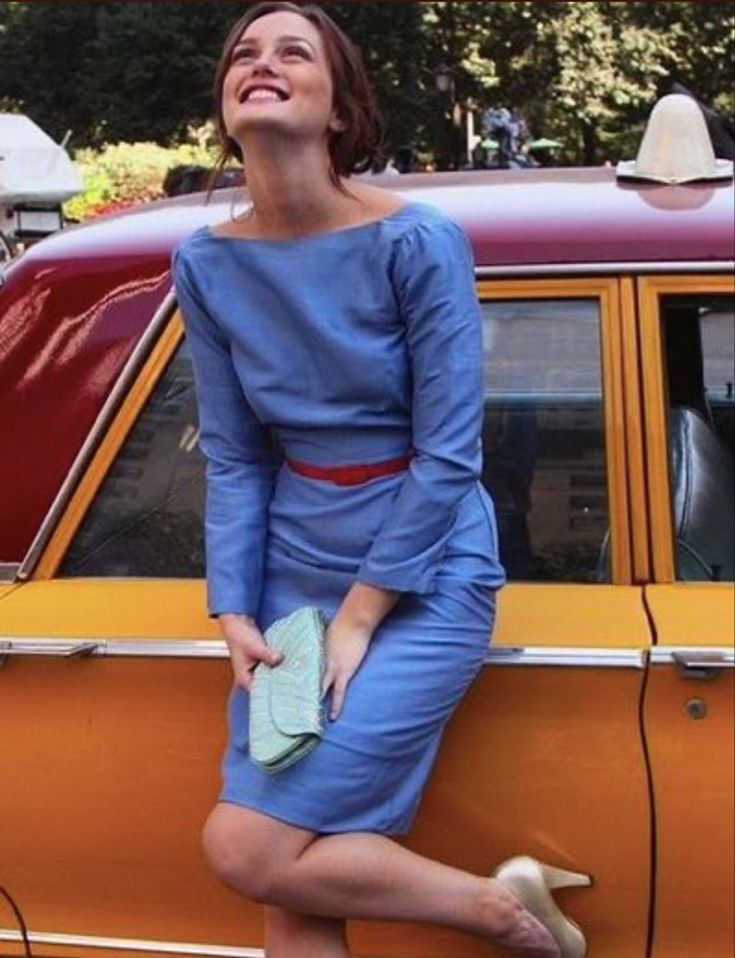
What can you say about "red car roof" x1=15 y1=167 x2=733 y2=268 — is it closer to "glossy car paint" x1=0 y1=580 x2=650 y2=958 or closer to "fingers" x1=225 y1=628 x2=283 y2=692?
"glossy car paint" x1=0 y1=580 x2=650 y2=958

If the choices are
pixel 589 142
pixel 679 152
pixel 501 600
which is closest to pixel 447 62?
pixel 589 142

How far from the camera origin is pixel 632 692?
231 cm

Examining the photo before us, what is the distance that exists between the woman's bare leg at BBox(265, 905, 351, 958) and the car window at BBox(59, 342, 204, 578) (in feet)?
2.03

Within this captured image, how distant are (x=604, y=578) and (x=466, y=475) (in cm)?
41

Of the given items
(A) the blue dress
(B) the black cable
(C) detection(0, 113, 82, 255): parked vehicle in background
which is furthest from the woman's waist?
(C) detection(0, 113, 82, 255): parked vehicle in background

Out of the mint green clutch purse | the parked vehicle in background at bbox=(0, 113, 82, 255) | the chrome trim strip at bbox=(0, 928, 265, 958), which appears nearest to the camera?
the mint green clutch purse

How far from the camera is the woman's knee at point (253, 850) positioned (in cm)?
219

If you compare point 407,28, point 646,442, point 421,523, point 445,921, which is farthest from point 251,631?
point 407,28

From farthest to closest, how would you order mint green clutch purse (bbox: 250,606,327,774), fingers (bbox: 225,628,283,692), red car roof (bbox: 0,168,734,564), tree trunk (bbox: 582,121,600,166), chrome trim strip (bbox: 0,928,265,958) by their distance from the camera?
1. tree trunk (bbox: 582,121,600,166)
2. chrome trim strip (bbox: 0,928,265,958)
3. red car roof (bbox: 0,168,734,564)
4. fingers (bbox: 225,628,283,692)
5. mint green clutch purse (bbox: 250,606,327,774)

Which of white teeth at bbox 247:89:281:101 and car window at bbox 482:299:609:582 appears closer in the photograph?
white teeth at bbox 247:89:281:101

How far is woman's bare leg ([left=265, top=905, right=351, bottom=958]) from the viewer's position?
231 centimetres

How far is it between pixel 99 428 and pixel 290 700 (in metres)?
0.66

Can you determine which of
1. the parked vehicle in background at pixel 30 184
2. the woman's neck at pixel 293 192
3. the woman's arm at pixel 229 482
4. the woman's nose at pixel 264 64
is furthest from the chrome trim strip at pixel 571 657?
the parked vehicle in background at pixel 30 184

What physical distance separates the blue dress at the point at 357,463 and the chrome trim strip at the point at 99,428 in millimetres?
248
